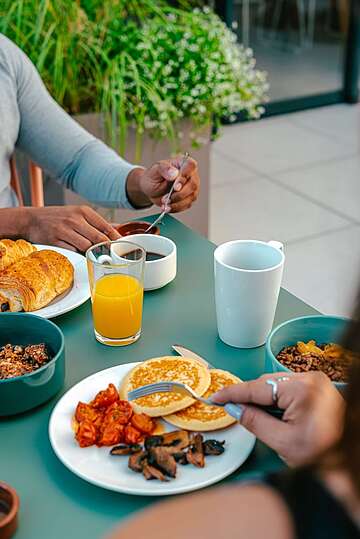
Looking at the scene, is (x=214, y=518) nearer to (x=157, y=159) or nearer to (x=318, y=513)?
(x=318, y=513)

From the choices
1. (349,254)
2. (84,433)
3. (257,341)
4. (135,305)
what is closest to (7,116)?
(135,305)

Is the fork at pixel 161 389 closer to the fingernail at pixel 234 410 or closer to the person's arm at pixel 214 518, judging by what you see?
the fingernail at pixel 234 410

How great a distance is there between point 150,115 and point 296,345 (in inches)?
69.6

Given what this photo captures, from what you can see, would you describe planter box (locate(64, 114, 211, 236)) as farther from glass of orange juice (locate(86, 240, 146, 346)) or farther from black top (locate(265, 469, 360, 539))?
black top (locate(265, 469, 360, 539))

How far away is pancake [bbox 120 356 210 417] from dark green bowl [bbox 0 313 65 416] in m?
0.10

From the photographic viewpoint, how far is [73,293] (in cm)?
132

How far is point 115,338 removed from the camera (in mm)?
1216

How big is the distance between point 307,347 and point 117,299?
1.01ft

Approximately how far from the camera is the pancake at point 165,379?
1002 millimetres

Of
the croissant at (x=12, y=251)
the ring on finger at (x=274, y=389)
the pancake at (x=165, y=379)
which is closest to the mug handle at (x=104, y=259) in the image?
the croissant at (x=12, y=251)

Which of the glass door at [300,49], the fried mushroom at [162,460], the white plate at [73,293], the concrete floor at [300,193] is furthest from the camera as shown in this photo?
the glass door at [300,49]

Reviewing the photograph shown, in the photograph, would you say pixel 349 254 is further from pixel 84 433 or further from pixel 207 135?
pixel 84 433

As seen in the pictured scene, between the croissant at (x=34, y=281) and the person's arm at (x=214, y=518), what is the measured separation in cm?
75

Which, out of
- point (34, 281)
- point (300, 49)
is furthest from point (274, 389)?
point (300, 49)
